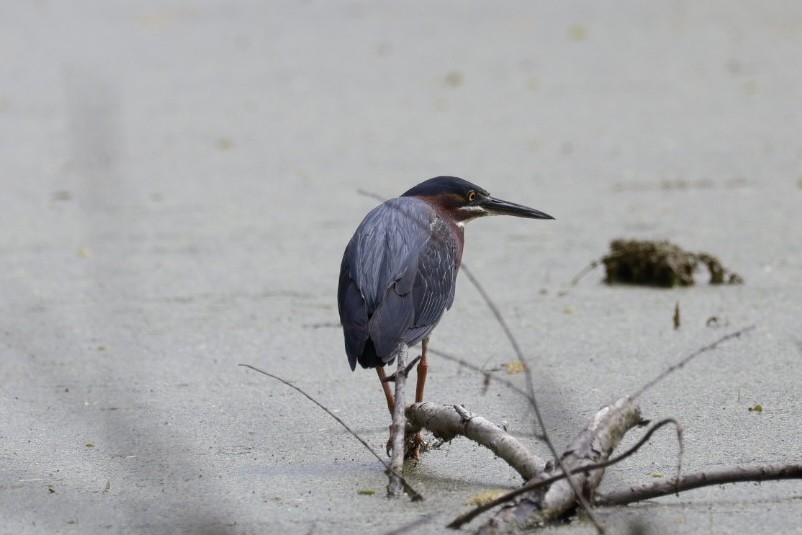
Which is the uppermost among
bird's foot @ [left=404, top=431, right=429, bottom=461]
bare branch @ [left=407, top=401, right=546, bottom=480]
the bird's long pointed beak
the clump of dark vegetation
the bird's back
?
the bird's long pointed beak

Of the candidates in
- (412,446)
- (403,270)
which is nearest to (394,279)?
(403,270)

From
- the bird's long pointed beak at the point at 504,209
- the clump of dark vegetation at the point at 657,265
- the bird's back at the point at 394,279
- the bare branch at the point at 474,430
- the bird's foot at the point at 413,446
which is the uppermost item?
the bird's long pointed beak at the point at 504,209

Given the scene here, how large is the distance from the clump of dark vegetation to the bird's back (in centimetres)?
169

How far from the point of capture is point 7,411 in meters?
3.91

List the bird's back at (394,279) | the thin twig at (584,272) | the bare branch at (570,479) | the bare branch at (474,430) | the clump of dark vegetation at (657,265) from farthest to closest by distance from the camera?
the thin twig at (584,272)
the clump of dark vegetation at (657,265)
the bird's back at (394,279)
the bare branch at (474,430)
the bare branch at (570,479)

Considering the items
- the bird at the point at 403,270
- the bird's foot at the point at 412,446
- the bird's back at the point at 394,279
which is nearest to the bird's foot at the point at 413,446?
the bird's foot at the point at 412,446

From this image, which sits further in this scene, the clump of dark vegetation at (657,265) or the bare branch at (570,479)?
the clump of dark vegetation at (657,265)

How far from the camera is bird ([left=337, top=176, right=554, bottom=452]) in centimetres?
326

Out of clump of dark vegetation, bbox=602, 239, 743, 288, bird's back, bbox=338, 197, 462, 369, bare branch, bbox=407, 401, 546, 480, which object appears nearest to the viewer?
bare branch, bbox=407, 401, 546, 480

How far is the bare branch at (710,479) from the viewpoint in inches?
109

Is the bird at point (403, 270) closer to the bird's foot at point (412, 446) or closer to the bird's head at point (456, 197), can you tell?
the bird's head at point (456, 197)

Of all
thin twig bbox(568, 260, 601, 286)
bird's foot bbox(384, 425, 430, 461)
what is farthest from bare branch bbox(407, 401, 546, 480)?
thin twig bbox(568, 260, 601, 286)

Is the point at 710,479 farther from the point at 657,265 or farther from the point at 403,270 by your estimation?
the point at 657,265

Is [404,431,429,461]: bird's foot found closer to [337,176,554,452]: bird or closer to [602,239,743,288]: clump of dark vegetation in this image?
[337,176,554,452]: bird
